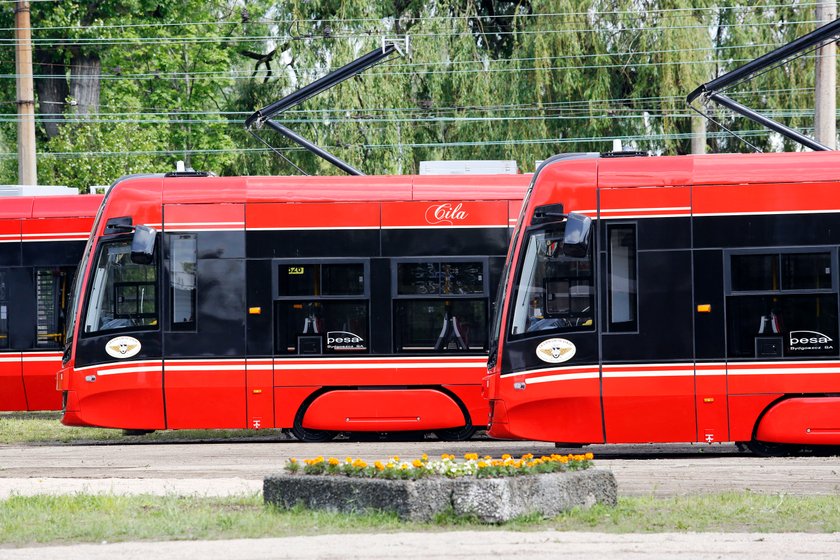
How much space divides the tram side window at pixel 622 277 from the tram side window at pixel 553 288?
0.24m

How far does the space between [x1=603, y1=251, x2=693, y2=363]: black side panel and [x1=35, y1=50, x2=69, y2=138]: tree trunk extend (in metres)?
32.8

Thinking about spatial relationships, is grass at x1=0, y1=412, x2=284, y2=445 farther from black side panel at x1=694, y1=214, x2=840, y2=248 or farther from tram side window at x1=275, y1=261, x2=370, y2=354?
black side panel at x1=694, y1=214, x2=840, y2=248

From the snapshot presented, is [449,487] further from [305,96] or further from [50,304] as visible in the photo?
[305,96]

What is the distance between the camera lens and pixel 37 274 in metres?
21.9

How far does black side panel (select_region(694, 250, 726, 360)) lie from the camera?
15602 millimetres

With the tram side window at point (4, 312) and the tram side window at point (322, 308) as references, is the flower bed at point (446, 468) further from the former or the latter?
the tram side window at point (4, 312)

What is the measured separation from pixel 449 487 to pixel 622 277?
5816 millimetres

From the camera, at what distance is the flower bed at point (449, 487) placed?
10.4 metres

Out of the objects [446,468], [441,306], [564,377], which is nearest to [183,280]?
[441,306]

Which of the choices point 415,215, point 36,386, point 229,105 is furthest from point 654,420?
point 229,105

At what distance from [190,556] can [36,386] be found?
13.0m

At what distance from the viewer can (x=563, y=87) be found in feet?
106

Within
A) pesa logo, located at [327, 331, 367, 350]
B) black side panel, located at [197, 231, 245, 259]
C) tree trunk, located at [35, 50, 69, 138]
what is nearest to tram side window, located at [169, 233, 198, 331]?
black side panel, located at [197, 231, 245, 259]

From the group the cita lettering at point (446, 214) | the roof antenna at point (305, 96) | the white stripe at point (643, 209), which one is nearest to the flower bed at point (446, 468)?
the white stripe at point (643, 209)
